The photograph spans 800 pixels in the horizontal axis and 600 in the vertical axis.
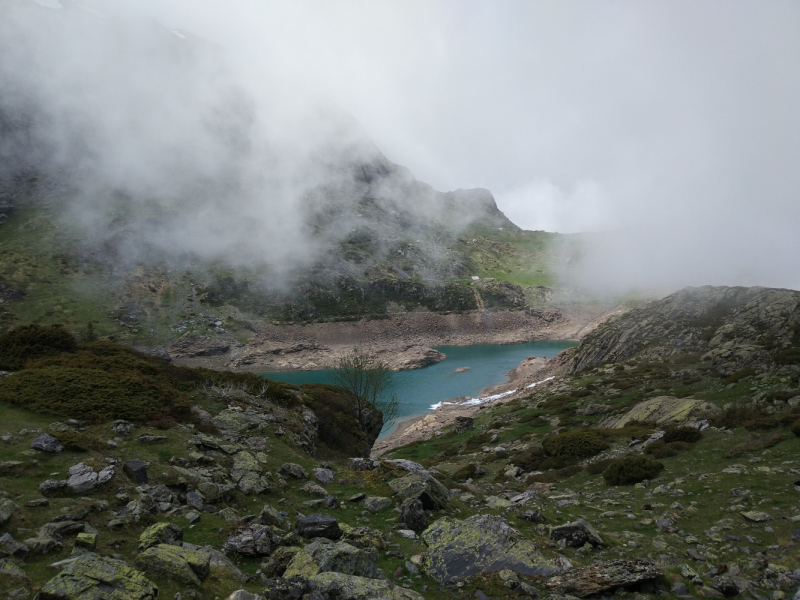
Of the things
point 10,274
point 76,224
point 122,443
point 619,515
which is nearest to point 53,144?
point 76,224

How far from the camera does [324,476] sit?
17469 millimetres

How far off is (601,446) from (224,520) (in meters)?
25.3

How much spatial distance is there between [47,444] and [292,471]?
27.2ft

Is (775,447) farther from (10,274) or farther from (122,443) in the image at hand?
(10,274)

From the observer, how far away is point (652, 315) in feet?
235

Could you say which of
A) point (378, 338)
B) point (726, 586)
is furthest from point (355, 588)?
point (378, 338)

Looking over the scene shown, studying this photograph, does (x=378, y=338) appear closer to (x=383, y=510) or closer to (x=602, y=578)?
(x=383, y=510)

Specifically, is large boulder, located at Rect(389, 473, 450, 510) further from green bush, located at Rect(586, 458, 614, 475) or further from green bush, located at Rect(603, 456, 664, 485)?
green bush, located at Rect(586, 458, 614, 475)

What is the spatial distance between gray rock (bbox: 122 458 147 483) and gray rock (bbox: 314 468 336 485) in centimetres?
667

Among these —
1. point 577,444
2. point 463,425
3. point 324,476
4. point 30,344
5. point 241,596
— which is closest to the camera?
point 241,596

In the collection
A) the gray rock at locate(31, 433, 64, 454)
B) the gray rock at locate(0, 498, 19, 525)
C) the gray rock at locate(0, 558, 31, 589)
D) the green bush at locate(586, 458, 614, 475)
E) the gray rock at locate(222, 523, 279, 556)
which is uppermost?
the gray rock at locate(31, 433, 64, 454)

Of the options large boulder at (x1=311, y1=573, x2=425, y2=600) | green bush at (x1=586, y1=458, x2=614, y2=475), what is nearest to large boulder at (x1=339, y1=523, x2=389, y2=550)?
large boulder at (x1=311, y1=573, x2=425, y2=600)

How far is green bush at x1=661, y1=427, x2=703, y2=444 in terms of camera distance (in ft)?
80.7

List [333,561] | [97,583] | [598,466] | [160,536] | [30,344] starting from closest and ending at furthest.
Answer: [97,583] < [333,561] < [160,536] < [30,344] < [598,466]
